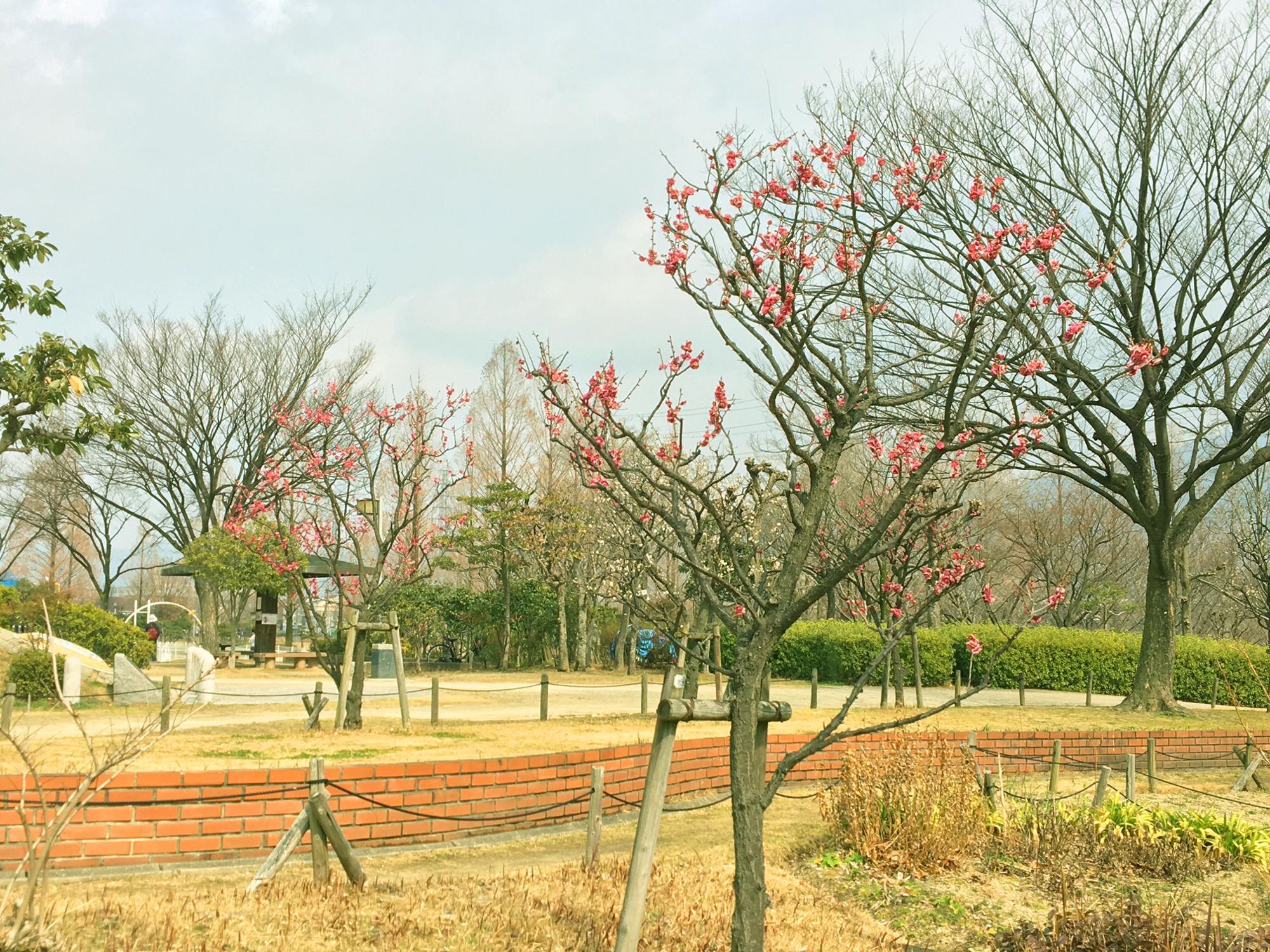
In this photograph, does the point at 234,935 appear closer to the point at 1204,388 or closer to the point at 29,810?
the point at 29,810

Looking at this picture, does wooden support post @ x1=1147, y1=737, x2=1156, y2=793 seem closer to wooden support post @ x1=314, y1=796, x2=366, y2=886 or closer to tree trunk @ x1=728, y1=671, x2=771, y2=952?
tree trunk @ x1=728, y1=671, x2=771, y2=952

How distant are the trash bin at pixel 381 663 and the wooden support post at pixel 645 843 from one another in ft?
84.2

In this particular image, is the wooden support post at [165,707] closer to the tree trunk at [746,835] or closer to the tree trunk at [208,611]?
the tree trunk at [746,835]

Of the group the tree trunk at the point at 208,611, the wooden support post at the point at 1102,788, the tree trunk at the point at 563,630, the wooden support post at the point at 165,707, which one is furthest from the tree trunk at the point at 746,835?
the tree trunk at the point at 208,611

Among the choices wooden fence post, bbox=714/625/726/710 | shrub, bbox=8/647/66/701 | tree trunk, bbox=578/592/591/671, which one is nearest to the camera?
wooden fence post, bbox=714/625/726/710

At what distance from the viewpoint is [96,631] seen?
72.1 feet

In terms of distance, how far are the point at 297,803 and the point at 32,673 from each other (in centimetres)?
1287

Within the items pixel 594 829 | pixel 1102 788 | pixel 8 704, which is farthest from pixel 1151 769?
pixel 8 704

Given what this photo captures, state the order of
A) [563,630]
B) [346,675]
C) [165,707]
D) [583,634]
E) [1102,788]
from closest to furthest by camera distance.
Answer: [165,707]
[1102,788]
[346,675]
[563,630]
[583,634]

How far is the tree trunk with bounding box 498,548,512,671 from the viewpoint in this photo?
106ft

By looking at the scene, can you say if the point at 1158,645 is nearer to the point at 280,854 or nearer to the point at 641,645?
Answer: the point at 280,854

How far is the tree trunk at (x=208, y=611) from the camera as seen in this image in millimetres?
31125

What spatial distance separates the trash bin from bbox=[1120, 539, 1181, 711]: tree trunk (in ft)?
60.6

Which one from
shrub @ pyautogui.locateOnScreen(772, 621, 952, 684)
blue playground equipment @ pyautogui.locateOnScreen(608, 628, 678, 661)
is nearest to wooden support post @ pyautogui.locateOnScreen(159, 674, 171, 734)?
shrub @ pyautogui.locateOnScreen(772, 621, 952, 684)
